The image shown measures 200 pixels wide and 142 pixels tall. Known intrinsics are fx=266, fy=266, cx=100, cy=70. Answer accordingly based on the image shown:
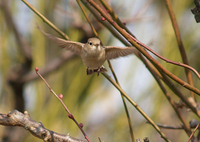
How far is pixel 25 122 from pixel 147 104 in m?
1.05

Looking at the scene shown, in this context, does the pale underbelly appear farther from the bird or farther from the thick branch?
the thick branch

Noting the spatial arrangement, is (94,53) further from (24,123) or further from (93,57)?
(24,123)

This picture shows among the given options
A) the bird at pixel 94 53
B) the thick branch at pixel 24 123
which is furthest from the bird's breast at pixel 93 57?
the thick branch at pixel 24 123

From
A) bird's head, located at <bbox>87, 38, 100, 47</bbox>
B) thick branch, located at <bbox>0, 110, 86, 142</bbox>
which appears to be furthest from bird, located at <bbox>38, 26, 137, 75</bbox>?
thick branch, located at <bbox>0, 110, 86, 142</bbox>

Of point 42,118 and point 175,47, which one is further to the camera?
point 42,118

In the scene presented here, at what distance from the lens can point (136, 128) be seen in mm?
1941

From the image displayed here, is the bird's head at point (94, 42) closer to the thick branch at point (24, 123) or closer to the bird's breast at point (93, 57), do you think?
the bird's breast at point (93, 57)

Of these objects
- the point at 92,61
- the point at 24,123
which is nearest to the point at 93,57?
the point at 92,61

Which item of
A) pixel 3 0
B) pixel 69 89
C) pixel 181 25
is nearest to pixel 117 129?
pixel 69 89

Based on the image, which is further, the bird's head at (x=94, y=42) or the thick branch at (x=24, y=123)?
the bird's head at (x=94, y=42)

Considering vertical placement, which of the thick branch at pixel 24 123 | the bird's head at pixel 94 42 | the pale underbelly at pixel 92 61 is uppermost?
the bird's head at pixel 94 42

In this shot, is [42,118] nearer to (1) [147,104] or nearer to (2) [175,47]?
(1) [147,104]

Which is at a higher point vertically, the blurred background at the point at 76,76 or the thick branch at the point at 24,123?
the blurred background at the point at 76,76

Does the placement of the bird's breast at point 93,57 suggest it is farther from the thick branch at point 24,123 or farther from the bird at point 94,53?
the thick branch at point 24,123
